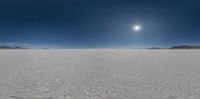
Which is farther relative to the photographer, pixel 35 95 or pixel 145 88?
pixel 145 88

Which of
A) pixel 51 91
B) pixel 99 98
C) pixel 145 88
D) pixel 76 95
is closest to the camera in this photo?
pixel 99 98

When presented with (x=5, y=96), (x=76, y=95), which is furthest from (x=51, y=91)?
(x=5, y=96)

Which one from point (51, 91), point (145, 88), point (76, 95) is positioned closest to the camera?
point (76, 95)

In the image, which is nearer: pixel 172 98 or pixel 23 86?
pixel 172 98

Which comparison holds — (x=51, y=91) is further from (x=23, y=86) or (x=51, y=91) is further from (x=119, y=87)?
(x=119, y=87)

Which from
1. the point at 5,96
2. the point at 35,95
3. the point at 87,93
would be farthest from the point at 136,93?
the point at 5,96

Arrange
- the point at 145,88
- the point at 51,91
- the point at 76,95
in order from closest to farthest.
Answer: the point at 76,95 < the point at 51,91 < the point at 145,88

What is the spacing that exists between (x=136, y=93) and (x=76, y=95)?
1.59 metres

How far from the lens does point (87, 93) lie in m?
4.52

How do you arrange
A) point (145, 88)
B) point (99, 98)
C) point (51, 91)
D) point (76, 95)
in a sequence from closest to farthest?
point (99, 98) < point (76, 95) < point (51, 91) < point (145, 88)

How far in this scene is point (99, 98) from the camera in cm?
407

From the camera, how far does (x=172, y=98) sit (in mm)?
4090

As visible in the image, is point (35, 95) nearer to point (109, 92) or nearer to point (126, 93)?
point (109, 92)

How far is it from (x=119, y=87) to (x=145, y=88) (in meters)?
0.77
